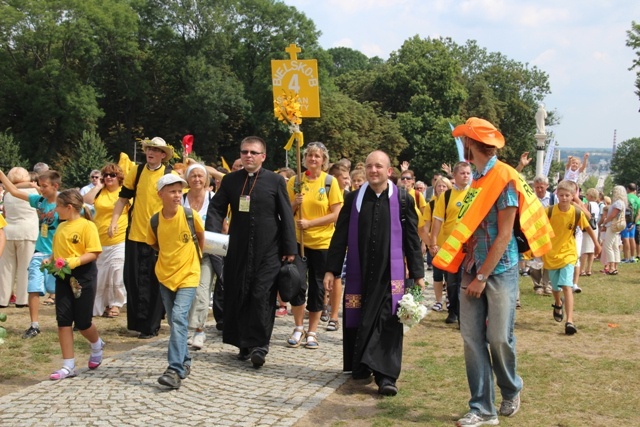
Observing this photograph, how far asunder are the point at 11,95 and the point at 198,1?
1517 cm

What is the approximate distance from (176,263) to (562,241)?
544cm

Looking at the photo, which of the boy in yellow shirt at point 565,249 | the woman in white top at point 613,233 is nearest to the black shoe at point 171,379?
the boy in yellow shirt at point 565,249

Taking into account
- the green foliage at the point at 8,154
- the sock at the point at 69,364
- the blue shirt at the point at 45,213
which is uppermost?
the green foliage at the point at 8,154

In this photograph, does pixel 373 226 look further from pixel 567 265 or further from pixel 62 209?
pixel 567 265

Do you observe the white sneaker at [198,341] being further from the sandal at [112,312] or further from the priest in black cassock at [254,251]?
the sandal at [112,312]

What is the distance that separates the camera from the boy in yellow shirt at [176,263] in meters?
6.50

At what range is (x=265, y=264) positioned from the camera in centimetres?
732

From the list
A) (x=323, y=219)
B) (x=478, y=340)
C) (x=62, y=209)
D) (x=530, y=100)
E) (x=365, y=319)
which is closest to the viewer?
(x=478, y=340)

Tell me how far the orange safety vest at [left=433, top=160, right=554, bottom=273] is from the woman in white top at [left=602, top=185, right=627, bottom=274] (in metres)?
12.5

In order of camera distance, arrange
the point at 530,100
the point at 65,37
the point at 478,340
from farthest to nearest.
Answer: the point at 530,100
the point at 65,37
the point at 478,340

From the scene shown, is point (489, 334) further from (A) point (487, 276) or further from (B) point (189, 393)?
(B) point (189, 393)

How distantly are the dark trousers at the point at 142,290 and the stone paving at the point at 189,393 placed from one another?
0.73m

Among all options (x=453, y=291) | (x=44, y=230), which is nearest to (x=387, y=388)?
(x=453, y=291)

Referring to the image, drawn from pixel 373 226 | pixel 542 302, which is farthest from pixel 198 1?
Answer: pixel 373 226
